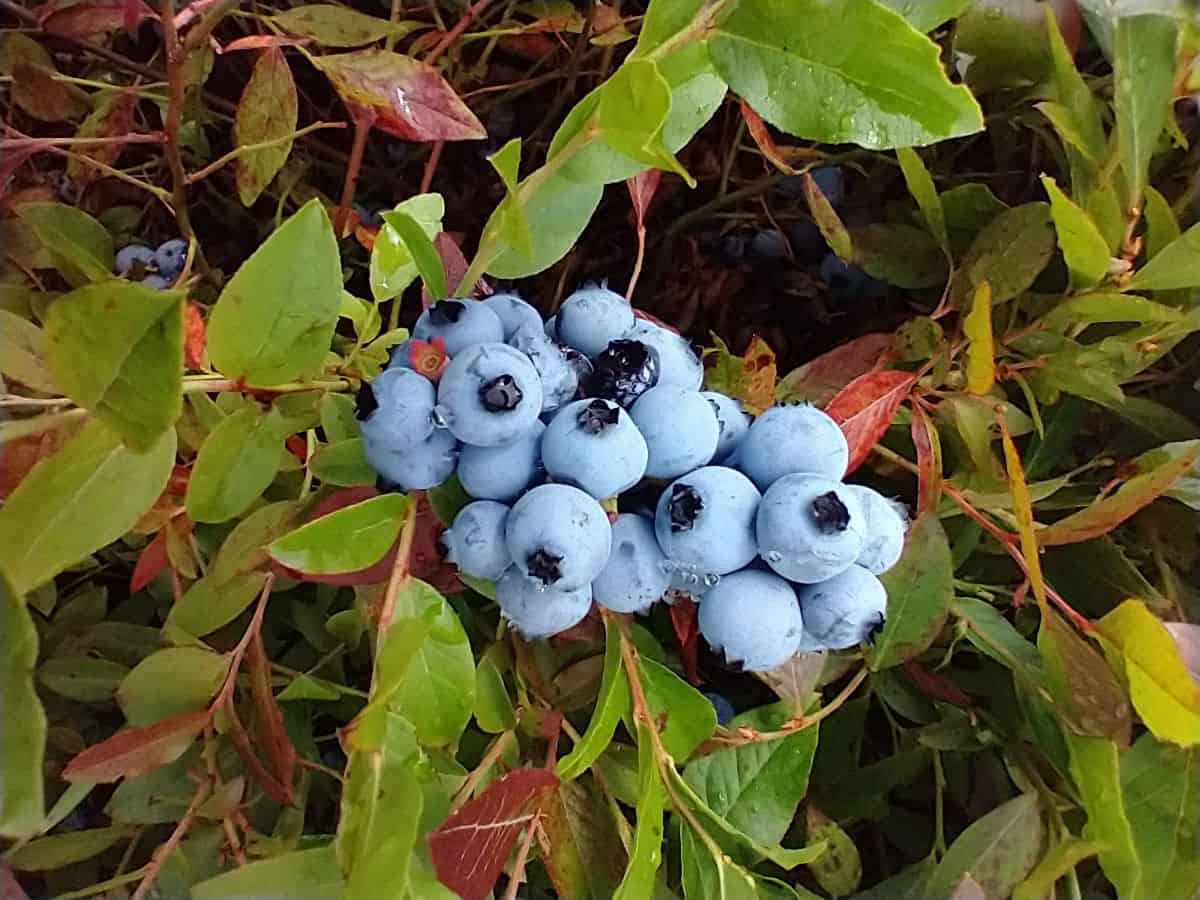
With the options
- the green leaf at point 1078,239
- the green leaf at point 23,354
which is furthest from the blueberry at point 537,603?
the green leaf at point 1078,239

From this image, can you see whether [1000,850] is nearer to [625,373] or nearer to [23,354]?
[625,373]

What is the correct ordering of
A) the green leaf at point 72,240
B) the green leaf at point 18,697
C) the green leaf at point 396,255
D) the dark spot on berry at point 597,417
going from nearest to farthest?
the green leaf at point 18,697 < the dark spot on berry at point 597,417 < the green leaf at point 396,255 < the green leaf at point 72,240

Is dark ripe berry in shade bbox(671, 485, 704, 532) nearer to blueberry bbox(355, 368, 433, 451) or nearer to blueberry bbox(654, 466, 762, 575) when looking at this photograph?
blueberry bbox(654, 466, 762, 575)

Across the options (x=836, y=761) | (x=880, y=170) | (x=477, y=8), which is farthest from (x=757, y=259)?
(x=836, y=761)

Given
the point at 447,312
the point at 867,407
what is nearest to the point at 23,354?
the point at 447,312

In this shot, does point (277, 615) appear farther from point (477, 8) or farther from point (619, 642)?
point (477, 8)

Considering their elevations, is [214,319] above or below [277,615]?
above

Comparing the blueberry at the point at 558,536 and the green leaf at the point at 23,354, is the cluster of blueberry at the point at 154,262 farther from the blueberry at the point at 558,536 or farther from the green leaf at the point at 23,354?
the blueberry at the point at 558,536
